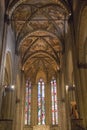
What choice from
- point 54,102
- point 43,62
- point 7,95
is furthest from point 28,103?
point 7,95

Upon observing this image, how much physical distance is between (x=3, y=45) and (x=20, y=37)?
7002 mm

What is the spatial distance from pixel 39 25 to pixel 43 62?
9047 mm

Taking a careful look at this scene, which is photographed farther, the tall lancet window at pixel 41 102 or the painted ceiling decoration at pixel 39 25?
the tall lancet window at pixel 41 102

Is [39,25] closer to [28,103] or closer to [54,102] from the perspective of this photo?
[54,102]

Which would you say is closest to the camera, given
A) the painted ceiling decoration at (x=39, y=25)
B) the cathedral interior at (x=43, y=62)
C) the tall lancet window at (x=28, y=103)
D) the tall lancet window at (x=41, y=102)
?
the cathedral interior at (x=43, y=62)

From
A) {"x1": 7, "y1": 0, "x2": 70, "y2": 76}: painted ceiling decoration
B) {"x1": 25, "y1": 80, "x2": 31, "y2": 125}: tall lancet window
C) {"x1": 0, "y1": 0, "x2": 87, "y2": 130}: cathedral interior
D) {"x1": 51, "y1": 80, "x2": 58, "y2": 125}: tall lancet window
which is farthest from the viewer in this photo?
{"x1": 25, "y1": 80, "x2": 31, "y2": 125}: tall lancet window

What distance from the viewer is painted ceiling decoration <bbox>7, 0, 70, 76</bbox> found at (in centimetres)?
1808

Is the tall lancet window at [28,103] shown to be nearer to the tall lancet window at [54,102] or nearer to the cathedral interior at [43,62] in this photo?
the cathedral interior at [43,62]

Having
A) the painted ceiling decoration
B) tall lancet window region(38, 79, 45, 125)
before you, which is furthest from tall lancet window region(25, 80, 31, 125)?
the painted ceiling decoration

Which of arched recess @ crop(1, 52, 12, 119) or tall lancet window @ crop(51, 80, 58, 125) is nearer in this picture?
arched recess @ crop(1, 52, 12, 119)

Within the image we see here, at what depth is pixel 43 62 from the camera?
29172 mm

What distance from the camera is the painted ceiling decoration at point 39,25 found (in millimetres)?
18078

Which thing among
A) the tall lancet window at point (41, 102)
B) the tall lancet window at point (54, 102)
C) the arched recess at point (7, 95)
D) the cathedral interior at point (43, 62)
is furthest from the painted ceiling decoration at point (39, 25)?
the tall lancet window at point (41, 102)

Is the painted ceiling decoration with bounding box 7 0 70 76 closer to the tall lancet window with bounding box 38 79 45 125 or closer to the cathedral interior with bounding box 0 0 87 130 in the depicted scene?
the cathedral interior with bounding box 0 0 87 130
